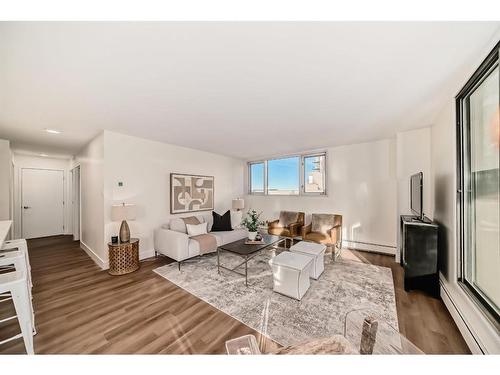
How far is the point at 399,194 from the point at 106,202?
17.2ft

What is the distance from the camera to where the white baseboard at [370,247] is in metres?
3.75

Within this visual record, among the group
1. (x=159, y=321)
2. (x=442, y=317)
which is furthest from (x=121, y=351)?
(x=442, y=317)

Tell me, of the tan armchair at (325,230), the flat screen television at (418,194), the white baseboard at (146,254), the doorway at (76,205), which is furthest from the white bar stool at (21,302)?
the doorway at (76,205)

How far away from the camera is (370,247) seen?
396 centimetres

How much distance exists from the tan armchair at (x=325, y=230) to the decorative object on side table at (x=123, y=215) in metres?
3.18

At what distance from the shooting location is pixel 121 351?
1.51 metres

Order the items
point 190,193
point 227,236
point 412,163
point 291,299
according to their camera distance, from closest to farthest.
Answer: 1. point 291,299
2. point 412,163
3. point 227,236
4. point 190,193

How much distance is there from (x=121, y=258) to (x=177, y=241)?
87cm

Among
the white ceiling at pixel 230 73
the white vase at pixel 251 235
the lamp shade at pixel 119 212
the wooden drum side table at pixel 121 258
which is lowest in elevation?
the wooden drum side table at pixel 121 258

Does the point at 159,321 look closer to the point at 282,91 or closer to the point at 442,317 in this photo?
the point at 282,91

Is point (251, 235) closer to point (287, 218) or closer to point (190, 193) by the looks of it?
point (287, 218)

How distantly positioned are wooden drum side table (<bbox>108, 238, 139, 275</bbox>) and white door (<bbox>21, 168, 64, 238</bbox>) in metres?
4.27

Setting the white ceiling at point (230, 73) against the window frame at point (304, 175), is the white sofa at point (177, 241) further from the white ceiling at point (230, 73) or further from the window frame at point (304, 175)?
the window frame at point (304, 175)

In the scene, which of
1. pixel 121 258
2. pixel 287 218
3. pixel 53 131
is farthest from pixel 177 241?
pixel 53 131
